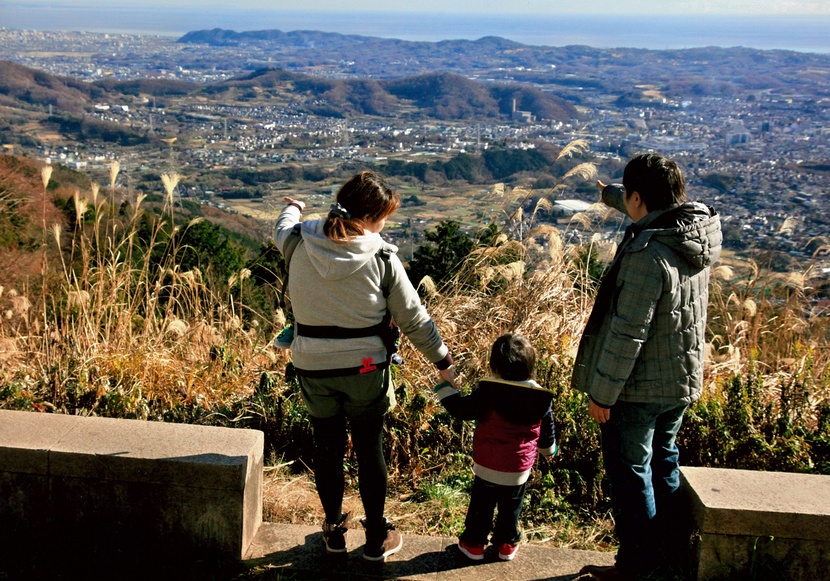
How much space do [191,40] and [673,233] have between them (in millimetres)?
144579

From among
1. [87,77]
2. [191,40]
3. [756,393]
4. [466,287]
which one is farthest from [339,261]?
[191,40]

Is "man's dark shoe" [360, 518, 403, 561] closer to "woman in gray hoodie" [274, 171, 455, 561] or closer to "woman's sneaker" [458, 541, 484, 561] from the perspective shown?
"woman in gray hoodie" [274, 171, 455, 561]

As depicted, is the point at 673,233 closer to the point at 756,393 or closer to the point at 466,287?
the point at 756,393

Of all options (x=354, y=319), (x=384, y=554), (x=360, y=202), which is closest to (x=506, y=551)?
(x=384, y=554)

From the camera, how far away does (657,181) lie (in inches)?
105

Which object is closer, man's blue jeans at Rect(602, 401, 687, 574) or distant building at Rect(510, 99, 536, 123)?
man's blue jeans at Rect(602, 401, 687, 574)

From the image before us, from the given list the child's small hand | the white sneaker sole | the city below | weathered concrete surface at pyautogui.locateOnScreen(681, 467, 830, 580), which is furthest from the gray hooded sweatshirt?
the city below

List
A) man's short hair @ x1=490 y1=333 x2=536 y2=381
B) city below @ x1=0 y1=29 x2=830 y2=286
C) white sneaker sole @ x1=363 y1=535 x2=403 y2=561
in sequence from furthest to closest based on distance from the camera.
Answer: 1. city below @ x1=0 y1=29 x2=830 y2=286
2. white sneaker sole @ x1=363 y1=535 x2=403 y2=561
3. man's short hair @ x1=490 y1=333 x2=536 y2=381

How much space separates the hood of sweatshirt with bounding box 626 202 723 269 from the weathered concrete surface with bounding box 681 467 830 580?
818mm

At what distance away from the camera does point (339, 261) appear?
264 centimetres

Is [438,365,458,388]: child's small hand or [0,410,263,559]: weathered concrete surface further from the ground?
[438,365,458,388]: child's small hand

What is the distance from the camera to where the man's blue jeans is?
2758mm

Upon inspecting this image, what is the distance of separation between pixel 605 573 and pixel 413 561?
0.71 m

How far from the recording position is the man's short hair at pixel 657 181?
2658 millimetres
